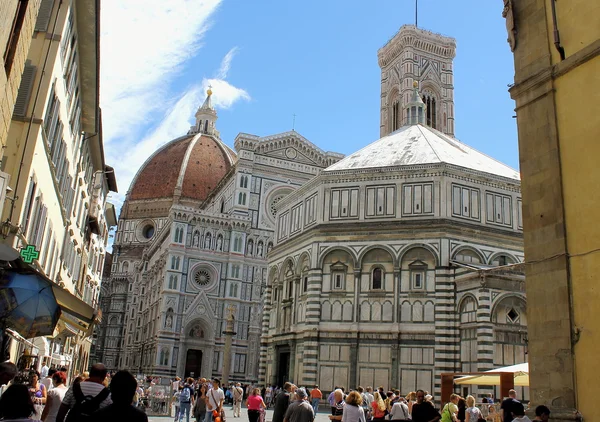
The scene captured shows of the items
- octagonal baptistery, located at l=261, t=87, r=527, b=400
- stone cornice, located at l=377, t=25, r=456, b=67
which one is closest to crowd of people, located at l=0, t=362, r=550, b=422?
octagonal baptistery, located at l=261, t=87, r=527, b=400

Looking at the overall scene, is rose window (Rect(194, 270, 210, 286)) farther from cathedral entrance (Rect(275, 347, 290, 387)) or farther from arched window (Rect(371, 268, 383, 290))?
arched window (Rect(371, 268, 383, 290))

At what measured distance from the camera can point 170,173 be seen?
97.6m

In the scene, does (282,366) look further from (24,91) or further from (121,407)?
(121,407)

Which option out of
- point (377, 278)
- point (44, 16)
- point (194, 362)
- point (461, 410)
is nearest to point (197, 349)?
point (194, 362)

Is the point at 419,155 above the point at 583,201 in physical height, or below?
above

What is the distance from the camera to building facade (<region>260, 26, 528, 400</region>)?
26438mm

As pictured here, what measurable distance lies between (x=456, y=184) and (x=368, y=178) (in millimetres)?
4371

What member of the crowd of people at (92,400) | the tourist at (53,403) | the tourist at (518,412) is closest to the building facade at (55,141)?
the tourist at (53,403)

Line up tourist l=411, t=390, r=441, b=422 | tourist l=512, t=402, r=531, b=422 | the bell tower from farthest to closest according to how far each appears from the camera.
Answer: the bell tower, tourist l=411, t=390, r=441, b=422, tourist l=512, t=402, r=531, b=422

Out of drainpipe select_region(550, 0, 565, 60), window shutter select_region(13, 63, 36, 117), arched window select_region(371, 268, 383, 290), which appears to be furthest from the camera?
arched window select_region(371, 268, 383, 290)

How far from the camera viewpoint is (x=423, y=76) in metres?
71.6

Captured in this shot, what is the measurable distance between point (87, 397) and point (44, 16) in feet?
35.4

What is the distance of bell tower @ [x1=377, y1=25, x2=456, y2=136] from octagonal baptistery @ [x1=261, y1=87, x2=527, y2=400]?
40094 mm

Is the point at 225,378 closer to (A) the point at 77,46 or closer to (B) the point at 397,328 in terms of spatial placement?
(B) the point at 397,328
